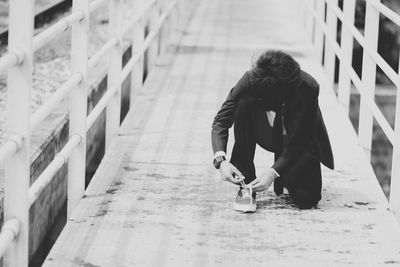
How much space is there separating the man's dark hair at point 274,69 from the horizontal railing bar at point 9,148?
1314mm

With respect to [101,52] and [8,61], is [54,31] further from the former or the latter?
[101,52]

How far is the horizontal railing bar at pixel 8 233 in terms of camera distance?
146 inches

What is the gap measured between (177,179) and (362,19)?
35.5 ft

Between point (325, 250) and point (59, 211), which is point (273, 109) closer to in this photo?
point (325, 250)

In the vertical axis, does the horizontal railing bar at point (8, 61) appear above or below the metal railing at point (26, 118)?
above

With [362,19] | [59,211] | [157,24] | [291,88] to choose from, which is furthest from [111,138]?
[362,19]

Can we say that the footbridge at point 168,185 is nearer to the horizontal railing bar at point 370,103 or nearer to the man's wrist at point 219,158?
the horizontal railing bar at point 370,103

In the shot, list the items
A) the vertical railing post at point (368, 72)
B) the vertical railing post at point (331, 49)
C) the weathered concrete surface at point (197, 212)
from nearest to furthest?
the weathered concrete surface at point (197, 212) → the vertical railing post at point (368, 72) → the vertical railing post at point (331, 49)

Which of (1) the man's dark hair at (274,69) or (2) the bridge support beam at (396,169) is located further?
(2) the bridge support beam at (396,169)

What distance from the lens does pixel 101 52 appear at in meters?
5.70

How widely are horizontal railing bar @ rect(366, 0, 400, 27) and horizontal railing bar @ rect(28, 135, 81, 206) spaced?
1613 mm

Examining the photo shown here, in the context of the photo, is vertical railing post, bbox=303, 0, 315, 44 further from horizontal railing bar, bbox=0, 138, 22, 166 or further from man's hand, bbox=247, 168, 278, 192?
horizontal railing bar, bbox=0, 138, 22, 166

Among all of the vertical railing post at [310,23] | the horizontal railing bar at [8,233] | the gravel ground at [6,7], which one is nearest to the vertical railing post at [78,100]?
the horizontal railing bar at [8,233]

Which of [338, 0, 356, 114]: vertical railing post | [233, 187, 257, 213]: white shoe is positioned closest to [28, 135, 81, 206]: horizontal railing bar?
[233, 187, 257, 213]: white shoe
